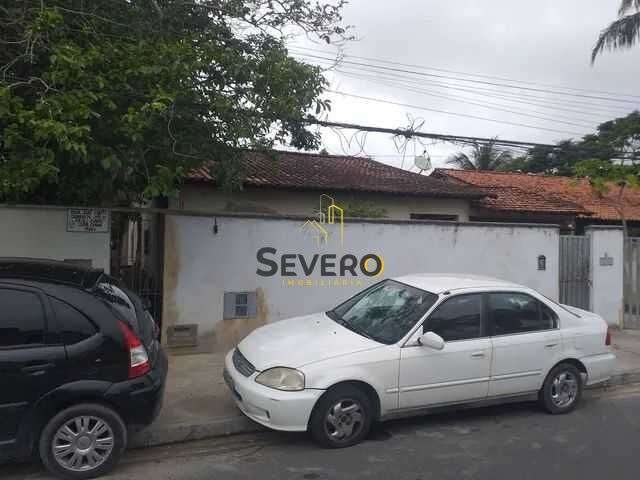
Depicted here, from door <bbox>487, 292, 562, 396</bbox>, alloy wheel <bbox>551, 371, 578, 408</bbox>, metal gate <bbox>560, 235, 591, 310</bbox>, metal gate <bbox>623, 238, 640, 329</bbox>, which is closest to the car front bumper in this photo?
door <bbox>487, 292, 562, 396</bbox>

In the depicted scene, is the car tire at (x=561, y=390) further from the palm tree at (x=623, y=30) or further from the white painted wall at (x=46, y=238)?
the palm tree at (x=623, y=30)

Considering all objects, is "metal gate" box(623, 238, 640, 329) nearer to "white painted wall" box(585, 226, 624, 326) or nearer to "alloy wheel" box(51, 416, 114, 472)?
"white painted wall" box(585, 226, 624, 326)

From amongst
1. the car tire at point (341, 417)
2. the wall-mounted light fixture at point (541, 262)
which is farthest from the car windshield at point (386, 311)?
the wall-mounted light fixture at point (541, 262)

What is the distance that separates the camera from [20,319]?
3.95 metres

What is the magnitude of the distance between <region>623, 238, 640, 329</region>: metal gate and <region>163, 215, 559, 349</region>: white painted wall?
5.59 feet

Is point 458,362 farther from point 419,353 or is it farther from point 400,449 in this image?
point 400,449

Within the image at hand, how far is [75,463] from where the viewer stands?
13.1 feet

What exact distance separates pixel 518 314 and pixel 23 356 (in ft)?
15.0

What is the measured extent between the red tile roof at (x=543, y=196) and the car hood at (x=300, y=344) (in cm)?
1149

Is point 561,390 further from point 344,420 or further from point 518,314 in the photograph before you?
point 344,420

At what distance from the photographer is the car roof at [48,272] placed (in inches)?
163

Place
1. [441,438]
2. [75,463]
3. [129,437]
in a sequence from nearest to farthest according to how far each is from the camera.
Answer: [75,463]
[129,437]
[441,438]

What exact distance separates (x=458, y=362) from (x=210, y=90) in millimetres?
4494

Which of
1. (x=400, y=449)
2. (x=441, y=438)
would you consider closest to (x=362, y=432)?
(x=400, y=449)
